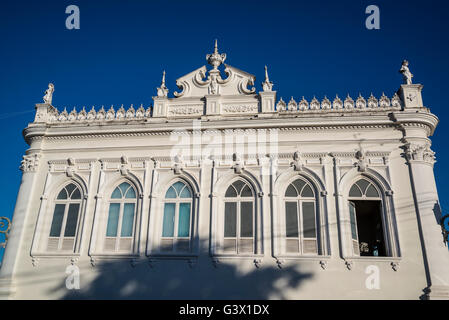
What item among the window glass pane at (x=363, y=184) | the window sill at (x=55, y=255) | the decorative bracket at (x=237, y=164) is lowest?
the window sill at (x=55, y=255)

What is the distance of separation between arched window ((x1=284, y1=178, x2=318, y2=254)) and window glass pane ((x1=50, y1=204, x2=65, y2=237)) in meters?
8.42

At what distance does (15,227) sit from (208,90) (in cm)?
912

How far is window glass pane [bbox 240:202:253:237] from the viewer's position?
43.0 ft

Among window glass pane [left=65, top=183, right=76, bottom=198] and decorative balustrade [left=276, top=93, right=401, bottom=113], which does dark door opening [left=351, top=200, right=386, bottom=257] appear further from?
window glass pane [left=65, top=183, right=76, bottom=198]

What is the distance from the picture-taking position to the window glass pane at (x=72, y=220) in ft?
46.1

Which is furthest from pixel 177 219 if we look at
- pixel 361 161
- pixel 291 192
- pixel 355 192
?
pixel 361 161

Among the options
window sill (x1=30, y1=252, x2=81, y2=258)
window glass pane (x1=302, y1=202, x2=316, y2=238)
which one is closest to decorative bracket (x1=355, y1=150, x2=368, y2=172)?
window glass pane (x1=302, y1=202, x2=316, y2=238)

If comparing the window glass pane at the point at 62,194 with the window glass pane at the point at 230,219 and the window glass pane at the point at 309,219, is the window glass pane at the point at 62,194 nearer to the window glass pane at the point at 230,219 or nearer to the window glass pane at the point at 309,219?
the window glass pane at the point at 230,219

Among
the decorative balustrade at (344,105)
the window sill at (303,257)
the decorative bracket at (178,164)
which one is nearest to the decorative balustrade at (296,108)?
the decorative balustrade at (344,105)

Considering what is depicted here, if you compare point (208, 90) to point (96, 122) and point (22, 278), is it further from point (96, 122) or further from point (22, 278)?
point (22, 278)

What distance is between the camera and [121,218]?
13953 millimetres

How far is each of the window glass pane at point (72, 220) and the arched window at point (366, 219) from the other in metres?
9.97

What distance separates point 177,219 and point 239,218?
7.37 ft

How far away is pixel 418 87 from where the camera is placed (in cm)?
1427
